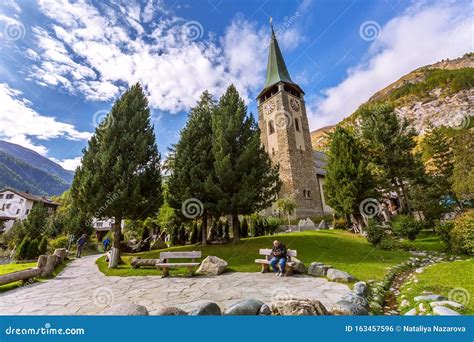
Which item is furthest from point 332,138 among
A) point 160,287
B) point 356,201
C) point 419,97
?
point 419,97

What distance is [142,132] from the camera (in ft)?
47.7

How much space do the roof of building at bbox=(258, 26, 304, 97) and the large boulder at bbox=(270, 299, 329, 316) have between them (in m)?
35.6

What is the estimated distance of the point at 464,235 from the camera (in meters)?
10.9

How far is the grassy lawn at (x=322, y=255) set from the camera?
9461 mm

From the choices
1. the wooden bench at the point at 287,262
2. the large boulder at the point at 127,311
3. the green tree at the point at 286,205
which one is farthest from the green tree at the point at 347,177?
the large boulder at the point at 127,311

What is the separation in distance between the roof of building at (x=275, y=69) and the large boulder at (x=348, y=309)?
3541cm

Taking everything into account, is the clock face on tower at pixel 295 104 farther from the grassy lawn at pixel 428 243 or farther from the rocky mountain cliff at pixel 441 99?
the rocky mountain cliff at pixel 441 99

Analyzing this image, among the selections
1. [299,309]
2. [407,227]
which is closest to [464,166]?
[407,227]

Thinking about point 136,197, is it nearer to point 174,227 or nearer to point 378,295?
point 174,227

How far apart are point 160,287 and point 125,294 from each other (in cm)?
101

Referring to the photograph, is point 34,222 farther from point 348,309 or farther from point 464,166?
point 464,166

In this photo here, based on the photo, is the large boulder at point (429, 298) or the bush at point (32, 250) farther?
the bush at point (32, 250)

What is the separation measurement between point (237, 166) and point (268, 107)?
81.3ft

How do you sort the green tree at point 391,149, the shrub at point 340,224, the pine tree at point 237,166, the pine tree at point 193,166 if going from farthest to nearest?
the shrub at point 340,224
the green tree at point 391,149
the pine tree at point 193,166
the pine tree at point 237,166
